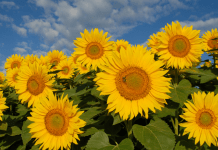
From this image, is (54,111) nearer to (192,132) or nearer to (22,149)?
(22,149)

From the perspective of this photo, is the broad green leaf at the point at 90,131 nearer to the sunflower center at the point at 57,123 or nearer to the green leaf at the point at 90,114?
the green leaf at the point at 90,114

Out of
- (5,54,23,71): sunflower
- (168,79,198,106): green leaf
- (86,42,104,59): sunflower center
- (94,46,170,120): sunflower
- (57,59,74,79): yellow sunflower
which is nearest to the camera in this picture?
(94,46,170,120): sunflower

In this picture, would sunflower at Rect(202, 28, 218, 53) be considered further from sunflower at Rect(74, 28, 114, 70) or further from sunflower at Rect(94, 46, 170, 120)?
sunflower at Rect(94, 46, 170, 120)

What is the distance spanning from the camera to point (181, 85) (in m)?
3.44

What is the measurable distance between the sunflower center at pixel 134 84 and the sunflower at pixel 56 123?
794mm

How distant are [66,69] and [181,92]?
4236 millimetres

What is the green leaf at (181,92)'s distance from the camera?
3.05 metres

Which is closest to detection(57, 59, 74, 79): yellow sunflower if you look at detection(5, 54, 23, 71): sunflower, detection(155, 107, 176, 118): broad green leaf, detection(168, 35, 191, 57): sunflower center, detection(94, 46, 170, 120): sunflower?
detection(5, 54, 23, 71): sunflower

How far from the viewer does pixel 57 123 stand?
290 cm

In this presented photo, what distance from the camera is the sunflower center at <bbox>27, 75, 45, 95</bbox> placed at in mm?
3952

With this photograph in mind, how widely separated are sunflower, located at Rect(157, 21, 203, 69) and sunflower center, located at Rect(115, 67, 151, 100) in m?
1.34

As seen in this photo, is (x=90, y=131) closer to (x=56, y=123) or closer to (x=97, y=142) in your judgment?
(x=97, y=142)

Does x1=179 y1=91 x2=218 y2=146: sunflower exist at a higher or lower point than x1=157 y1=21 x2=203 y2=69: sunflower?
lower

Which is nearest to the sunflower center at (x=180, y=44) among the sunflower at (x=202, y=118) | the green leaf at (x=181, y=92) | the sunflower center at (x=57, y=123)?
the green leaf at (x=181, y=92)
